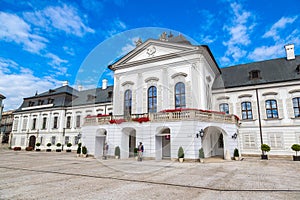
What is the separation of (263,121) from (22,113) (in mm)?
38965

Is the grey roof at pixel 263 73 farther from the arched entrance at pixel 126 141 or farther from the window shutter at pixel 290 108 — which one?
the arched entrance at pixel 126 141

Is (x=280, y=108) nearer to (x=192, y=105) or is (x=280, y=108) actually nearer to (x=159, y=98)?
(x=192, y=105)

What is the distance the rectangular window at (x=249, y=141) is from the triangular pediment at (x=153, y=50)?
420 inches

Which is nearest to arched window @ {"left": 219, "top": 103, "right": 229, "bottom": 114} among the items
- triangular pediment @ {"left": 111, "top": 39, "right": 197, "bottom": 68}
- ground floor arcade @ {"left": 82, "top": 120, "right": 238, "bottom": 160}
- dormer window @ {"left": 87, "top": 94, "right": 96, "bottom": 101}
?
ground floor arcade @ {"left": 82, "top": 120, "right": 238, "bottom": 160}

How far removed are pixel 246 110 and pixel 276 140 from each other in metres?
3.90

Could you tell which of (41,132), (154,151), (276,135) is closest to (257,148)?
(276,135)

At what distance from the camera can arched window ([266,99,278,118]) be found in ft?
64.6

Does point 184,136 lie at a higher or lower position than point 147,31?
lower

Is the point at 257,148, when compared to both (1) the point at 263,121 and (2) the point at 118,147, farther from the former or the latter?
(2) the point at 118,147

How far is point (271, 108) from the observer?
19.9 meters

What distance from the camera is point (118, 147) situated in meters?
16.6

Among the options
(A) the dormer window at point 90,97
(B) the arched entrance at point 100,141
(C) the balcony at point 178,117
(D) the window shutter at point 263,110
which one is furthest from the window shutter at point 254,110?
(A) the dormer window at point 90,97

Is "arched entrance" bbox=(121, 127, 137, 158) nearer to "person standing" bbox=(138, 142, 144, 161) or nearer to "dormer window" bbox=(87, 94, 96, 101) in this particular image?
"person standing" bbox=(138, 142, 144, 161)

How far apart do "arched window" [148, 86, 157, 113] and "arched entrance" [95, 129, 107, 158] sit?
487 cm
